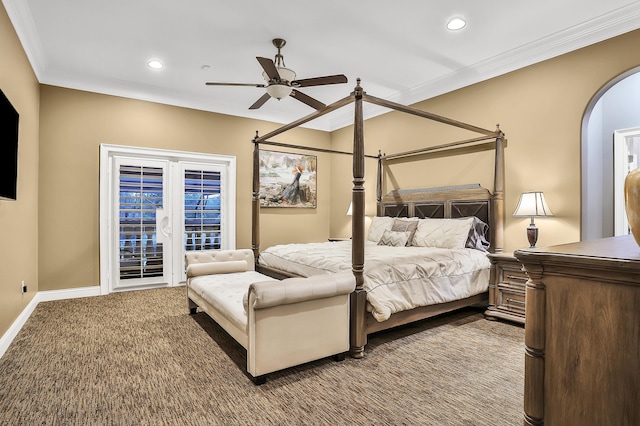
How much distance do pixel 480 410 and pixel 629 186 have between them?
5.30 feet

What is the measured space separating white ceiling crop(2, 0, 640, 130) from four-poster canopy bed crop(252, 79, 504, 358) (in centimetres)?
89

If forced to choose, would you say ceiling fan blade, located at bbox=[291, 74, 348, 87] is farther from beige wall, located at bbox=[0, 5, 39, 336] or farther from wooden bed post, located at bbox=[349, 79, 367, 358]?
beige wall, located at bbox=[0, 5, 39, 336]

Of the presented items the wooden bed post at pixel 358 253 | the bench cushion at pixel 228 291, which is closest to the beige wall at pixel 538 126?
the wooden bed post at pixel 358 253

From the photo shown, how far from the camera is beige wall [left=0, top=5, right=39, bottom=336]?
299 cm

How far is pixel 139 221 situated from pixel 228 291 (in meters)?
2.83

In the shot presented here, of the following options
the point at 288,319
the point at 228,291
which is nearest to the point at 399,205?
the point at 228,291

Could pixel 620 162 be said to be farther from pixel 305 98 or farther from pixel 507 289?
pixel 305 98

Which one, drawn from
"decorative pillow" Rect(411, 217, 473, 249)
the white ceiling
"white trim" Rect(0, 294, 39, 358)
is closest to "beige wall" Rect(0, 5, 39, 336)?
"white trim" Rect(0, 294, 39, 358)

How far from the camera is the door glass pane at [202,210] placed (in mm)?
5613

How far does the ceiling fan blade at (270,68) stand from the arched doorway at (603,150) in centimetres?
318

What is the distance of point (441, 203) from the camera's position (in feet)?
15.8

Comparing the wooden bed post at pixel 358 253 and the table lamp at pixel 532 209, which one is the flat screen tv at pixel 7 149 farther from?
the table lamp at pixel 532 209

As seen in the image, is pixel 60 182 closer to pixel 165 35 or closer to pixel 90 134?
pixel 90 134

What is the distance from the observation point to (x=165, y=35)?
144 inches
